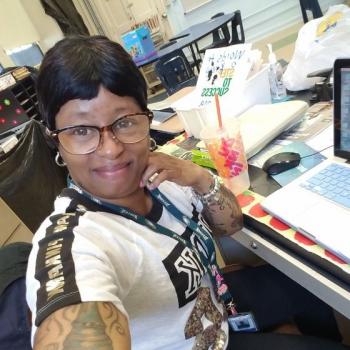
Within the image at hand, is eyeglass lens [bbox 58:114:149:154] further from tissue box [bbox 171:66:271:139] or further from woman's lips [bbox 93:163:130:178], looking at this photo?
tissue box [bbox 171:66:271:139]

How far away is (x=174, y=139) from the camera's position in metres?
1.44

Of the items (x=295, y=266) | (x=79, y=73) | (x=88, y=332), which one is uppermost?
(x=79, y=73)

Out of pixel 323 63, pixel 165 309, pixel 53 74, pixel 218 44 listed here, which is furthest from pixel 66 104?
pixel 218 44

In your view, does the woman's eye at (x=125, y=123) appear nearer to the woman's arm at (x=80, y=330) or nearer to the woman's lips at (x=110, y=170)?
the woman's lips at (x=110, y=170)

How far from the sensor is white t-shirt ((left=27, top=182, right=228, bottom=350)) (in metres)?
0.47

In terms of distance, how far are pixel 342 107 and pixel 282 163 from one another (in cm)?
21

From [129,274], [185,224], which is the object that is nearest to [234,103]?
[185,224]

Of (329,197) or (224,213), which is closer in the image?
(329,197)

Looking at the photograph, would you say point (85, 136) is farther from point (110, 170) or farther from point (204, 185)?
point (204, 185)

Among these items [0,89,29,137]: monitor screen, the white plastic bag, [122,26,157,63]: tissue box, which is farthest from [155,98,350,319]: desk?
[122,26,157,63]: tissue box

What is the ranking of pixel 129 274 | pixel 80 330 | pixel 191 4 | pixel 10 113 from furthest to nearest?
pixel 191 4
pixel 10 113
pixel 129 274
pixel 80 330

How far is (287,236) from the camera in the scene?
69cm

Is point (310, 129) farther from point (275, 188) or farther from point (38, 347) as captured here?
point (38, 347)

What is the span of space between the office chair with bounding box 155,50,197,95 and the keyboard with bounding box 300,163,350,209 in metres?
1.62
